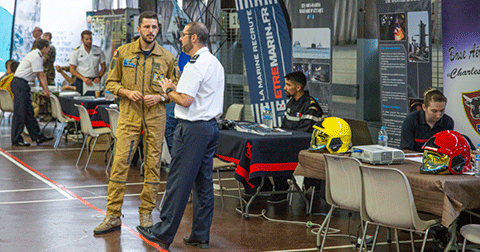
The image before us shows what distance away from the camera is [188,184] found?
4.69 metres

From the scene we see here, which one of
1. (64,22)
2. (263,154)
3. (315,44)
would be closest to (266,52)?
(315,44)

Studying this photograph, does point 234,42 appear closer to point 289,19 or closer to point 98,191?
point 289,19

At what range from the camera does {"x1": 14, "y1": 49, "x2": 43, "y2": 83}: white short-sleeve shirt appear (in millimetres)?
10516

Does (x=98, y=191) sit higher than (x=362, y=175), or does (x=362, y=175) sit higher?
(x=362, y=175)

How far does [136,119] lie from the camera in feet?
17.3

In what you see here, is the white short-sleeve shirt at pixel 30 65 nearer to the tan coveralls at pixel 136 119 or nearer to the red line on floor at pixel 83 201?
the red line on floor at pixel 83 201

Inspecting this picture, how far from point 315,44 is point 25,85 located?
5172 millimetres

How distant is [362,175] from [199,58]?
4.54ft

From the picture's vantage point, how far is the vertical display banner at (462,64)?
18.8ft

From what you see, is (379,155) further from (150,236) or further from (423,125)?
(150,236)

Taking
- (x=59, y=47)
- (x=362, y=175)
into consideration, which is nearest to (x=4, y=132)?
(x=59, y=47)

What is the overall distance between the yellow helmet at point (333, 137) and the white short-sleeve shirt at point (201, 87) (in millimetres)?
1063

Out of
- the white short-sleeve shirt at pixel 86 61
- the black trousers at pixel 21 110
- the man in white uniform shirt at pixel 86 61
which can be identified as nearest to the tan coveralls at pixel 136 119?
the black trousers at pixel 21 110

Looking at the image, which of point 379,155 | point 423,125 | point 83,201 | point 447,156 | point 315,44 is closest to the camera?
point 447,156
